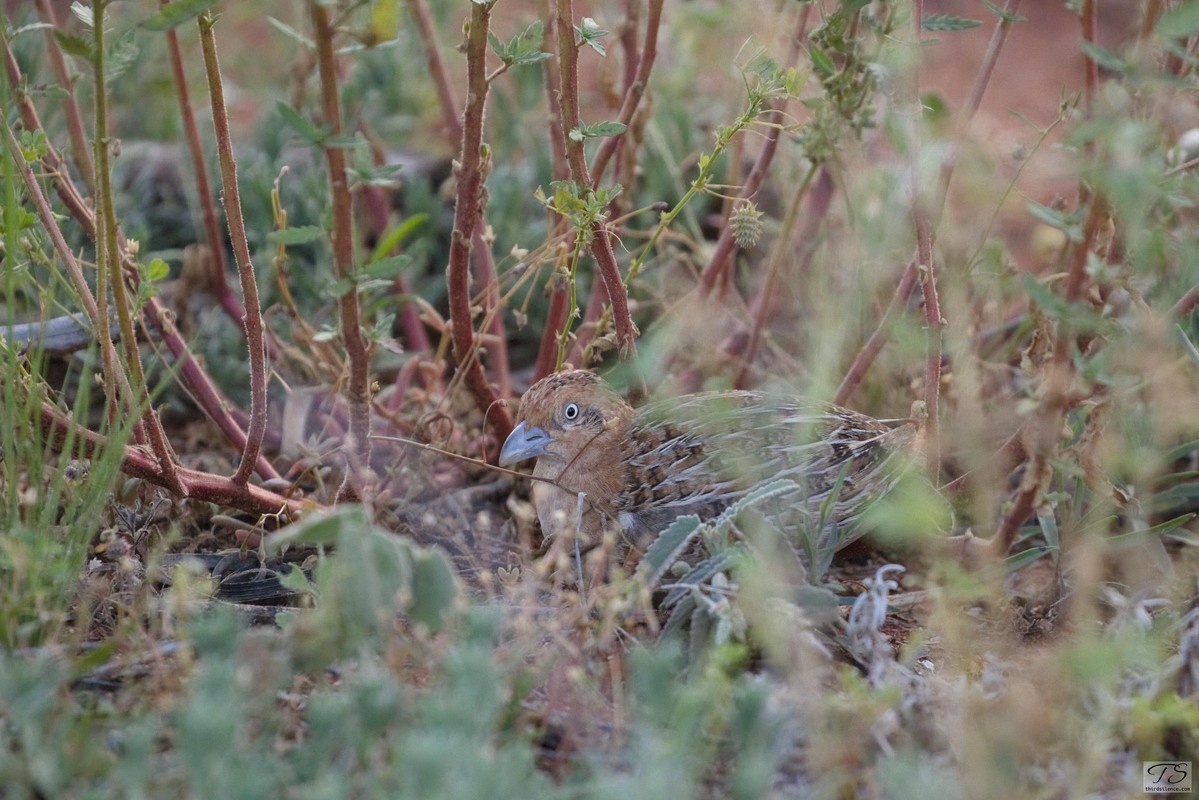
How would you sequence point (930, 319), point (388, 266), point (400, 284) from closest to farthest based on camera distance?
point (388, 266)
point (930, 319)
point (400, 284)

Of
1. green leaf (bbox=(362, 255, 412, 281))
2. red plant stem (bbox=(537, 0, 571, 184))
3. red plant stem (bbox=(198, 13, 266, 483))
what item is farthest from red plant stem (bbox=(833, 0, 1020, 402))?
red plant stem (bbox=(198, 13, 266, 483))

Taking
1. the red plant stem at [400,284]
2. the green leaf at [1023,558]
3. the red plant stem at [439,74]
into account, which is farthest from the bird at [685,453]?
the red plant stem at [439,74]

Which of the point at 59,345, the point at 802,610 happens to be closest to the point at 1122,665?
the point at 802,610

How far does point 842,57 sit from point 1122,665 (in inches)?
70.5

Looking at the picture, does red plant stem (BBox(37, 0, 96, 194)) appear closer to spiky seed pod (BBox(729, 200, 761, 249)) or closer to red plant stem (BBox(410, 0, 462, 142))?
red plant stem (BBox(410, 0, 462, 142))

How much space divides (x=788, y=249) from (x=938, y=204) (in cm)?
126

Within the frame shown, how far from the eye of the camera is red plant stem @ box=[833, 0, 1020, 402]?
113 inches

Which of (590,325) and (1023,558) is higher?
(590,325)

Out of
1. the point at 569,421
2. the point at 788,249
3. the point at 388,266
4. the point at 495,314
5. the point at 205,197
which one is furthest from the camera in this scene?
the point at 788,249

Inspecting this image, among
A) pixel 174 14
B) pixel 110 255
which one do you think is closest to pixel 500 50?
pixel 174 14

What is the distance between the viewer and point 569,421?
127 inches

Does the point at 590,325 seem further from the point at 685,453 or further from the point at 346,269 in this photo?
the point at 346,269

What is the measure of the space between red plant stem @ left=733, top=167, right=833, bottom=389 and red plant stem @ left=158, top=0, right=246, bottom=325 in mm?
1561

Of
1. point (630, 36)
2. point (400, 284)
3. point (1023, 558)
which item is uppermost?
point (630, 36)
